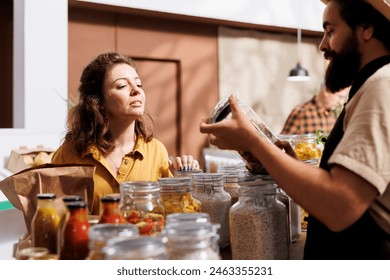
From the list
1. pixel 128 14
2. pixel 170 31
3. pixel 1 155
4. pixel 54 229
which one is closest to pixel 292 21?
pixel 170 31

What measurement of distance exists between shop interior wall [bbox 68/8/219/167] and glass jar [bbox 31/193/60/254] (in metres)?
3.37

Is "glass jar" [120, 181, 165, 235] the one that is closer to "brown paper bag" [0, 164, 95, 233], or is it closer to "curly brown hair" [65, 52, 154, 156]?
"brown paper bag" [0, 164, 95, 233]

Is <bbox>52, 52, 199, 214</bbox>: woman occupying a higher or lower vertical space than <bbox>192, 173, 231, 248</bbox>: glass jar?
higher

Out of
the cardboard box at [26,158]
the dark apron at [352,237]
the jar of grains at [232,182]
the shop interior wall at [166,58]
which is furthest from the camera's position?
the shop interior wall at [166,58]

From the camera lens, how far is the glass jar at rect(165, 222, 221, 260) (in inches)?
32.2

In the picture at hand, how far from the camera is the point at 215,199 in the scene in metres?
1.26

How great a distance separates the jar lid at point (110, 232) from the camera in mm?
801

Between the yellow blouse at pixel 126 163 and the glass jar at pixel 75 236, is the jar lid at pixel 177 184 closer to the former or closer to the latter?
the glass jar at pixel 75 236

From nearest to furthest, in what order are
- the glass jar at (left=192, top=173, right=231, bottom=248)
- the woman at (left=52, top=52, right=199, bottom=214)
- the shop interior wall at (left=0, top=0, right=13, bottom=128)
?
1. the glass jar at (left=192, top=173, right=231, bottom=248)
2. the woman at (left=52, top=52, right=199, bottom=214)
3. the shop interior wall at (left=0, top=0, right=13, bottom=128)

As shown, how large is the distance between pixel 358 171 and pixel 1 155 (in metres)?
2.78

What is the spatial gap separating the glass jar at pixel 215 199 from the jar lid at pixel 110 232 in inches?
17.3

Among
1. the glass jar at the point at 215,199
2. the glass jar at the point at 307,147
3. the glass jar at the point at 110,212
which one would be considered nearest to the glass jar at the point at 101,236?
the glass jar at the point at 110,212

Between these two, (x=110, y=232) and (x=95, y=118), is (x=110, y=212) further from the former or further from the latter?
(x=95, y=118)

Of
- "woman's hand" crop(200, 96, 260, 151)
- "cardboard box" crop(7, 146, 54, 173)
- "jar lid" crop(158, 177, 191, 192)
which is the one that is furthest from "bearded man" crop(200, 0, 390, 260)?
"cardboard box" crop(7, 146, 54, 173)
